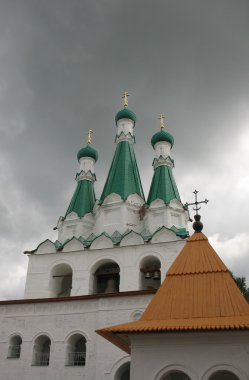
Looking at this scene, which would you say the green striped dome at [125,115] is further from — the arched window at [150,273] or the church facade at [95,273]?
the arched window at [150,273]

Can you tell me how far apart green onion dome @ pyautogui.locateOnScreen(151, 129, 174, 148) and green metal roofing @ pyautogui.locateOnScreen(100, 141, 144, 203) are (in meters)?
1.58

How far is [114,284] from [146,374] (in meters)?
8.94

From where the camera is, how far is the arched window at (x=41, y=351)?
14094 mm

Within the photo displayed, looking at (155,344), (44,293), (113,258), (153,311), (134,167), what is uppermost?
(134,167)

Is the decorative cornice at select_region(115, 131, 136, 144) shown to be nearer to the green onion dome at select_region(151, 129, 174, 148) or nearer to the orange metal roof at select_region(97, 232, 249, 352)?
the green onion dome at select_region(151, 129, 174, 148)

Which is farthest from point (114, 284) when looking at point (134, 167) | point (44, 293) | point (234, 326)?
point (234, 326)

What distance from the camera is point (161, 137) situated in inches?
837

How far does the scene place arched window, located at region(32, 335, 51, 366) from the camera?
14.1 m

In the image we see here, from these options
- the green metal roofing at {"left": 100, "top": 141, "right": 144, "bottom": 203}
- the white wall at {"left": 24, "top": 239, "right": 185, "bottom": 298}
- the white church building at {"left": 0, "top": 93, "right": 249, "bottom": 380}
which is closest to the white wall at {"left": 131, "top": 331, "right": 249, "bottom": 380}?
the white church building at {"left": 0, "top": 93, "right": 249, "bottom": 380}

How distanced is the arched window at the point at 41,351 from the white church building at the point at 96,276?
0.11ft

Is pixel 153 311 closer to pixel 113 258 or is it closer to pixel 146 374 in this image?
pixel 146 374

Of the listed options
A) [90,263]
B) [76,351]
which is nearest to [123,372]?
[76,351]

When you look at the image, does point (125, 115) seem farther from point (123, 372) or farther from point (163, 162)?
point (123, 372)

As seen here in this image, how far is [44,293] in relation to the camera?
15906mm
